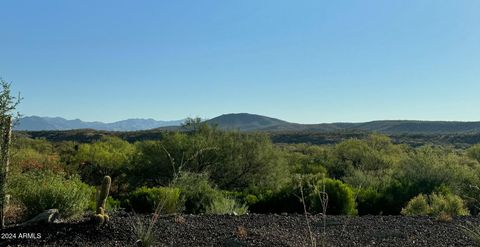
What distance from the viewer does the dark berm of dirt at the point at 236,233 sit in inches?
308

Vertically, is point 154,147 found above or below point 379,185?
above

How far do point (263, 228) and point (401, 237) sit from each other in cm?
256

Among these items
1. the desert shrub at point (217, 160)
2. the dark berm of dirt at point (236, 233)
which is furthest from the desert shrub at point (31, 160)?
the desert shrub at point (217, 160)

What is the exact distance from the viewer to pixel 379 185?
20266mm

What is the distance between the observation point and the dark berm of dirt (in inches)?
308

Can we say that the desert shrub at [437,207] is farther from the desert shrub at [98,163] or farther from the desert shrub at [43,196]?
the desert shrub at [98,163]

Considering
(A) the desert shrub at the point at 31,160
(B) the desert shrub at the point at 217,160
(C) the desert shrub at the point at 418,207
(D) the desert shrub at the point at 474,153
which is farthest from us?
(D) the desert shrub at the point at 474,153

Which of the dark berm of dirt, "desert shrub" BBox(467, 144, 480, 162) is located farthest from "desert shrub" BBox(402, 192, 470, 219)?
"desert shrub" BBox(467, 144, 480, 162)

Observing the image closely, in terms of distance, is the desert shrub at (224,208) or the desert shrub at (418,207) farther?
the desert shrub at (418,207)

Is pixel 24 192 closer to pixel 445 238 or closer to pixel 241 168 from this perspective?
pixel 445 238

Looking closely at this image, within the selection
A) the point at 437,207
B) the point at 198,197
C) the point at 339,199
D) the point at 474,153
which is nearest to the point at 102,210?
the point at 198,197

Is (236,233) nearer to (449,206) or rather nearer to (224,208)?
(224,208)

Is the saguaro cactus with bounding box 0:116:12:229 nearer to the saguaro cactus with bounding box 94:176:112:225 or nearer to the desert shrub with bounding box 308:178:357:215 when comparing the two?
the saguaro cactus with bounding box 94:176:112:225

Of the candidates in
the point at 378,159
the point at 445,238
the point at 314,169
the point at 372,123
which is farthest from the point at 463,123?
the point at 445,238
